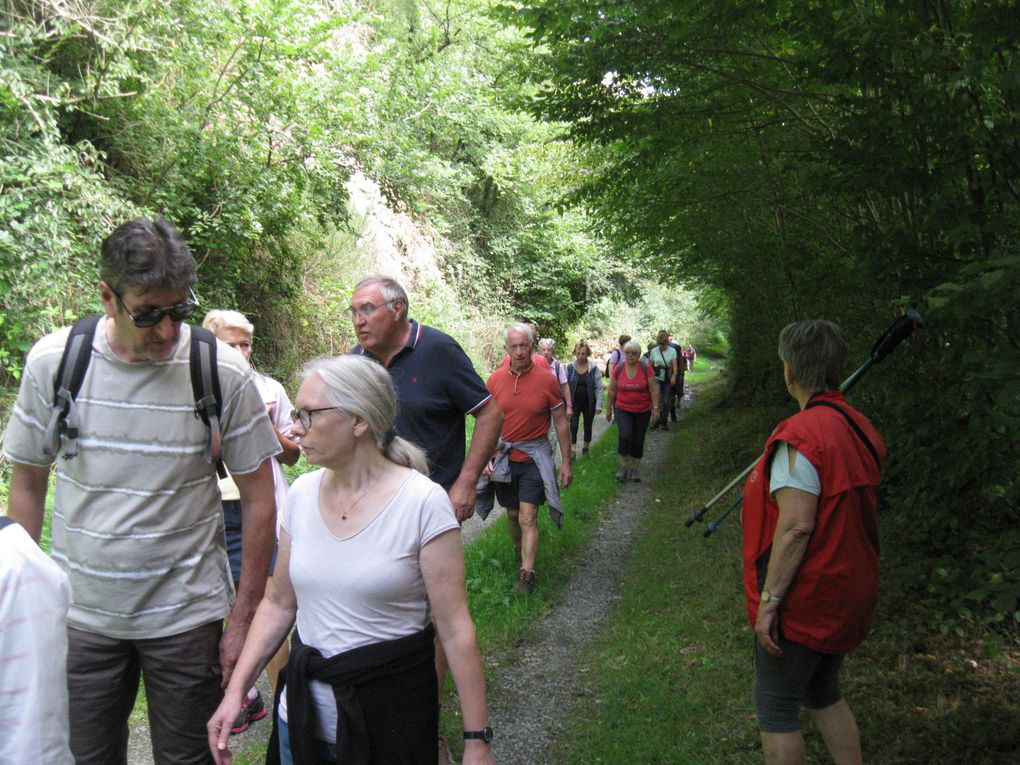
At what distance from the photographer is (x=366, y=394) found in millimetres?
2357

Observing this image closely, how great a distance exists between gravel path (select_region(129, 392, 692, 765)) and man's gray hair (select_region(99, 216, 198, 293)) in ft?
8.73

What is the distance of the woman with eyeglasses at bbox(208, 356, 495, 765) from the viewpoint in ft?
7.31

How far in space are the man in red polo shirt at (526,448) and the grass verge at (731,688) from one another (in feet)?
3.04

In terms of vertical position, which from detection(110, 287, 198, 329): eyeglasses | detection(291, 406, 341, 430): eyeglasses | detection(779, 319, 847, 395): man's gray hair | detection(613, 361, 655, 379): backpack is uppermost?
detection(110, 287, 198, 329): eyeglasses

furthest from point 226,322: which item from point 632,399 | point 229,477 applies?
point 632,399

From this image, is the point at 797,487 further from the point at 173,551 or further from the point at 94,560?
the point at 94,560

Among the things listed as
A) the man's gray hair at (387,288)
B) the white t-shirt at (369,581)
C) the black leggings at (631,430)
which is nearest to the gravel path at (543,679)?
the white t-shirt at (369,581)

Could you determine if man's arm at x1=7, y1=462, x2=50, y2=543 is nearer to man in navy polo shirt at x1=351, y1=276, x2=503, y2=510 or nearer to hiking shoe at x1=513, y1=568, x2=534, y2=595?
man in navy polo shirt at x1=351, y1=276, x2=503, y2=510

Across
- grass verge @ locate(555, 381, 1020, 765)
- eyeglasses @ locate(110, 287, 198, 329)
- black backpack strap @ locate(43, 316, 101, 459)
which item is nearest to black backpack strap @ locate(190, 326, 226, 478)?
eyeglasses @ locate(110, 287, 198, 329)

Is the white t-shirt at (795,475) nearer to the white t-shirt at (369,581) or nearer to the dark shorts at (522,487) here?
the white t-shirt at (369,581)

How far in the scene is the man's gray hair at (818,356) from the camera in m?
3.00

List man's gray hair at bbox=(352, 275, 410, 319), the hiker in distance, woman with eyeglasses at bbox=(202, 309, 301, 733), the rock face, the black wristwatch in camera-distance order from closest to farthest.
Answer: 1. the black wristwatch
2. man's gray hair at bbox=(352, 275, 410, 319)
3. woman with eyeglasses at bbox=(202, 309, 301, 733)
4. the hiker in distance
5. the rock face

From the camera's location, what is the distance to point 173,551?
256cm

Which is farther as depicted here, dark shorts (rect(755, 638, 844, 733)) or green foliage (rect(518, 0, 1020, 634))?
green foliage (rect(518, 0, 1020, 634))
